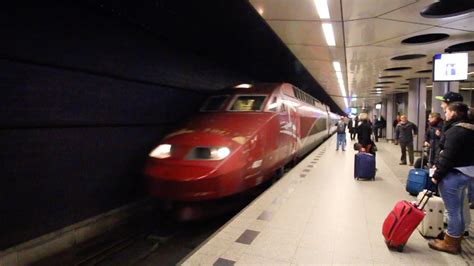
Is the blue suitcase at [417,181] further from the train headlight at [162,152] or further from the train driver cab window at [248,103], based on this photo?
the train headlight at [162,152]

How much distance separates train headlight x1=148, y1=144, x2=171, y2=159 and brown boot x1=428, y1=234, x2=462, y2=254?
350 cm

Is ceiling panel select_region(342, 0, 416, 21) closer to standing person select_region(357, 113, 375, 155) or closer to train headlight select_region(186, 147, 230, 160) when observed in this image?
standing person select_region(357, 113, 375, 155)

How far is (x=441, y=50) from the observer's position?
873 cm

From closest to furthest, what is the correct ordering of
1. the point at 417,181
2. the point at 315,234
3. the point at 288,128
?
the point at 315,234 < the point at 417,181 < the point at 288,128

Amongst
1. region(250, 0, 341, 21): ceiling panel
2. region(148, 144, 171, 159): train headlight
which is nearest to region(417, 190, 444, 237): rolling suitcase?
region(148, 144, 171, 159): train headlight

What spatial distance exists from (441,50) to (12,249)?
10447 millimetres

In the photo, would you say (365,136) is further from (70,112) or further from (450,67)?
(70,112)

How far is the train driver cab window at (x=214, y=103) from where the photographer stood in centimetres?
630

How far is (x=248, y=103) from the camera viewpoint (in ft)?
20.2

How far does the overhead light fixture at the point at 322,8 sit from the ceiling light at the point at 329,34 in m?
0.52

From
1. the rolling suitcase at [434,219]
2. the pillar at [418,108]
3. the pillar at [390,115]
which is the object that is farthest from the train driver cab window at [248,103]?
the pillar at [390,115]

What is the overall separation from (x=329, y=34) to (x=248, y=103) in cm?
289

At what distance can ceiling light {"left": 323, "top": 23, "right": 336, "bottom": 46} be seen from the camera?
264 inches

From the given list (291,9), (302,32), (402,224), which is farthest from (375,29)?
(402,224)
